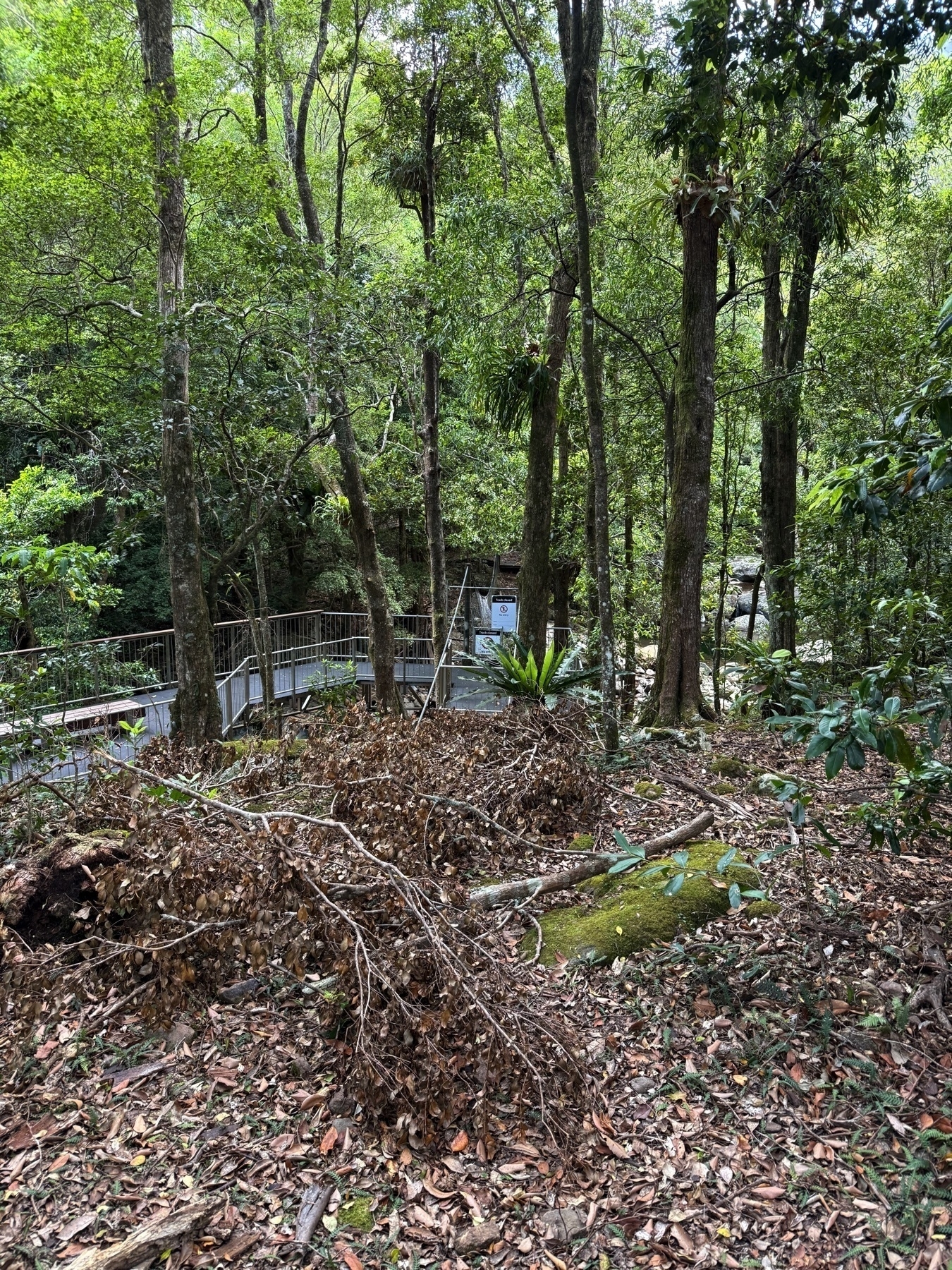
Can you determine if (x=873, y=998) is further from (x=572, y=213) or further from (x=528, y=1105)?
(x=572, y=213)

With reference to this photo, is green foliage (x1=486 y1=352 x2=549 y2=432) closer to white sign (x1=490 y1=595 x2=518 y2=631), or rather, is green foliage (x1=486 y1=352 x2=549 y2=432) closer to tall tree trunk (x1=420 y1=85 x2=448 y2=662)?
tall tree trunk (x1=420 y1=85 x2=448 y2=662)

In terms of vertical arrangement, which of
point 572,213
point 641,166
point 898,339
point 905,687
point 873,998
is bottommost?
point 873,998

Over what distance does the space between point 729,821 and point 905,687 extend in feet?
6.69

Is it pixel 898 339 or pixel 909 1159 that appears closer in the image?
pixel 909 1159

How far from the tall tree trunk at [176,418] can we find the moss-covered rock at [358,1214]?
4.62 m

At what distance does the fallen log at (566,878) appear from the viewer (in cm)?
347

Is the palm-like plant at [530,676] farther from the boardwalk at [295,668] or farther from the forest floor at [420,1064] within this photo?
the boardwalk at [295,668]

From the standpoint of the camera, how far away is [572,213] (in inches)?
256

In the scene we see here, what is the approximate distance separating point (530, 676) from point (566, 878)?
1705mm

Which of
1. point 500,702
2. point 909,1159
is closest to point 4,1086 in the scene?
point 909,1159

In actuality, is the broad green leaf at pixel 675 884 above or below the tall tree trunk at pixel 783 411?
below

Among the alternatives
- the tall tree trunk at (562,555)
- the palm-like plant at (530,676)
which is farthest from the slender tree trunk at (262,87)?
the palm-like plant at (530,676)

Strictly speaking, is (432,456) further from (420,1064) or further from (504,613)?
(420,1064)

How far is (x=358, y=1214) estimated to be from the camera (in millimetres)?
2080
